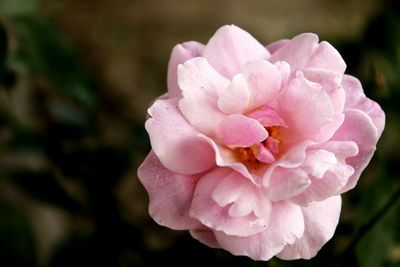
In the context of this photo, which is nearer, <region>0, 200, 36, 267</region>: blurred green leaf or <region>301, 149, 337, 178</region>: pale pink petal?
<region>301, 149, 337, 178</region>: pale pink petal

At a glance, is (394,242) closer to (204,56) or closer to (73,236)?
(204,56)

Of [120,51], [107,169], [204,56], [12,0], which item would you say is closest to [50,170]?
[107,169]

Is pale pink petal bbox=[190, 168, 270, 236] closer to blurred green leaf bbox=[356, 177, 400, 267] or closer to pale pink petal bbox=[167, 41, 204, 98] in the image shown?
pale pink petal bbox=[167, 41, 204, 98]

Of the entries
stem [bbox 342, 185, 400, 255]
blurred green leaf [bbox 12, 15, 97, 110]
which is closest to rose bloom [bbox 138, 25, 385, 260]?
stem [bbox 342, 185, 400, 255]

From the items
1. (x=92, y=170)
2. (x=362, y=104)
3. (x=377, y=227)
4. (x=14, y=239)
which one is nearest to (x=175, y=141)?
(x=362, y=104)

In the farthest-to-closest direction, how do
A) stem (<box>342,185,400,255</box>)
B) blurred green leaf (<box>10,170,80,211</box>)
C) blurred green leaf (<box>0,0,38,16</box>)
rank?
blurred green leaf (<box>10,170,80,211</box>) < blurred green leaf (<box>0,0,38,16</box>) < stem (<box>342,185,400,255</box>)

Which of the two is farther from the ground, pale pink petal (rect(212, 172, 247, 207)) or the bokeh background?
pale pink petal (rect(212, 172, 247, 207))

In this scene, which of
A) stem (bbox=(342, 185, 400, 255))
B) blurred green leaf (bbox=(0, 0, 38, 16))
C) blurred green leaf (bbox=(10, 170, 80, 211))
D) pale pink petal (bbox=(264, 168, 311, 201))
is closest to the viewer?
pale pink petal (bbox=(264, 168, 311, 201))
